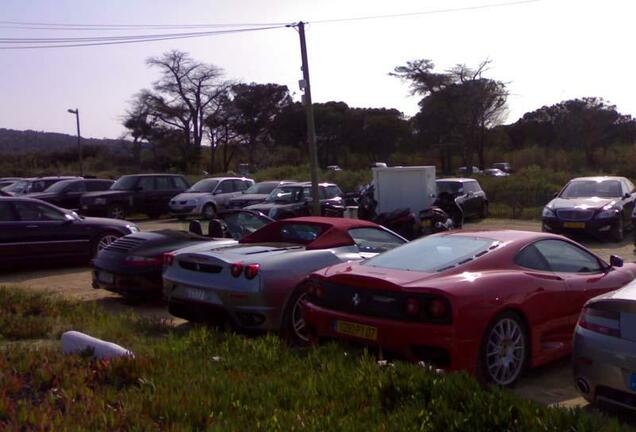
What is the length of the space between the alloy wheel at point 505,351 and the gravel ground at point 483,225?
202mm

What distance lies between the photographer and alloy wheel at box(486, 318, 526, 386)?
6.13 m

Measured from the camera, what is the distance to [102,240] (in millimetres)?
14141

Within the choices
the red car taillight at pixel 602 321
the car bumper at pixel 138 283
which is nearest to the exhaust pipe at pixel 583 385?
the red car taillight at pixel 602 321

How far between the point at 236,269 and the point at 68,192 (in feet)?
65.4

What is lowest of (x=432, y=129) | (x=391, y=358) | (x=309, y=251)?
(x=391, y=358)

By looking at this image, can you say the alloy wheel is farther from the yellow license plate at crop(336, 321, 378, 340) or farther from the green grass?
the green grass

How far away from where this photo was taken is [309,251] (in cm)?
820

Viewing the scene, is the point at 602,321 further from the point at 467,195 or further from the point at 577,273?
the point at 467,195

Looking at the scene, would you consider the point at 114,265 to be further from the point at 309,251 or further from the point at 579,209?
the point at 579,209

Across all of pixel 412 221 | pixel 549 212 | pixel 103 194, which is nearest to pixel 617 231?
pixel 549 212

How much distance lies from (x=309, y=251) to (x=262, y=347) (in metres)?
2.30

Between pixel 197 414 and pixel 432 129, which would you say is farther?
pixel 432 129

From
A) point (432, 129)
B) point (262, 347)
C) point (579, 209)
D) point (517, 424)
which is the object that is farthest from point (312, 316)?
point (432, 129)

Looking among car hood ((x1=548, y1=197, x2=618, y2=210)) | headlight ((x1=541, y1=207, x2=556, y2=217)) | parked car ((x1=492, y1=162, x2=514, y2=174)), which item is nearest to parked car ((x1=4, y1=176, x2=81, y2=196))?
headlight ((x1=541, y1=207, x2=556, y2=217))
